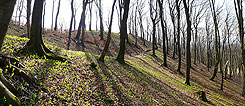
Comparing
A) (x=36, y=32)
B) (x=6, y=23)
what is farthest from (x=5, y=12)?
(x=36, y=32)

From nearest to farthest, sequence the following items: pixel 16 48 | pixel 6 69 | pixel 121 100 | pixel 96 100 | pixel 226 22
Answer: pixel 6 69, pixel 96 100, pixel 121 100, pixel 16 48, pixel 226 22

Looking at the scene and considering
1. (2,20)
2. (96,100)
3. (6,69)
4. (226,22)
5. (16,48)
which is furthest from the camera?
(226,22)

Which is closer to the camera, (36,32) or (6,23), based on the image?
(6,23)

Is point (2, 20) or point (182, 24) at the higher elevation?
point (182, 24)

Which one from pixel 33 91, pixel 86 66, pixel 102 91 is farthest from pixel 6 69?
pixel 86 66

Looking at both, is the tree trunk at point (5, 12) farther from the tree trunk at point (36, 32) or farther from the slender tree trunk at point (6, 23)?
the tree trunk at point (36, 32)

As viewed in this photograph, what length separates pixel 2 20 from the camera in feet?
11.8

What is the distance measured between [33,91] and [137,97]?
4706mm

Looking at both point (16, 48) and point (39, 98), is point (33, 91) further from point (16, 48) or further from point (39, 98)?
point (16, 48)

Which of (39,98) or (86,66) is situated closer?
(39,98)

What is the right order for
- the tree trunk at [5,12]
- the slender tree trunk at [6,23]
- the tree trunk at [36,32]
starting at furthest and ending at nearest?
the tree trunk at [36,32], the tree trunk at [5,12], the slender tree trunk at [6,23]

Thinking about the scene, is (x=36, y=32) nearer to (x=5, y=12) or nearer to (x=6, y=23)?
(x=6, y=23)

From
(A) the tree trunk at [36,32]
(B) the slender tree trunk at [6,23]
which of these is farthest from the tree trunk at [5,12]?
(A) the tree trunk at [36,32]

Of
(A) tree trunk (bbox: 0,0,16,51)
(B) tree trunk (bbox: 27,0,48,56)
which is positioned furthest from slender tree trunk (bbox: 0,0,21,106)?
(B) tree trunk (bbox: 27,0,48,56)
